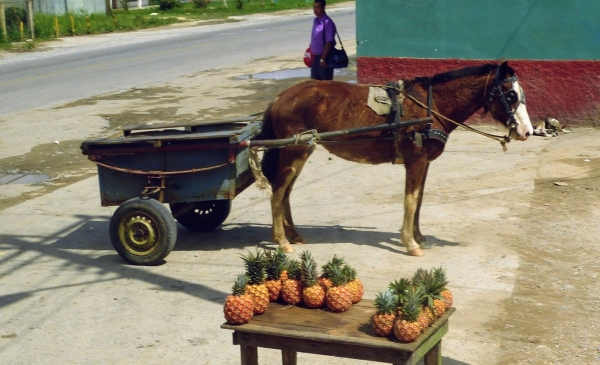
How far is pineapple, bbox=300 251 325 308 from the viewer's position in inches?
206

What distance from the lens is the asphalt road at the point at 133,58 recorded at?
69.0 feet

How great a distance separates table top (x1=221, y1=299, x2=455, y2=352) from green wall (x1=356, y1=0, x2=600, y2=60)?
1019cm

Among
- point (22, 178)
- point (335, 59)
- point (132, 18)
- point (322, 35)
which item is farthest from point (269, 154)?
point (132, 18)

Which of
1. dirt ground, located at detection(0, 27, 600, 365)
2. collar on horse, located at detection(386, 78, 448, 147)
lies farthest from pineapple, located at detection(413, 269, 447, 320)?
collar on horse, located at detection(386, 78, 448, 147)

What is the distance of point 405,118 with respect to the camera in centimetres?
885

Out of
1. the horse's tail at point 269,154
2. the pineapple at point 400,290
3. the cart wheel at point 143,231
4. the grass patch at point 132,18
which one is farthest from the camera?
the grass patch at point 132,18

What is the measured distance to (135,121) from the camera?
16.4 m

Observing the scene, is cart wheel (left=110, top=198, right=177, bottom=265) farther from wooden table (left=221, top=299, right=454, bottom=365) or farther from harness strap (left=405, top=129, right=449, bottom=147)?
wooden table (left=221, top=299, right=454, bottom=365)

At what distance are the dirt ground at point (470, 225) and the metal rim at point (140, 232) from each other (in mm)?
266

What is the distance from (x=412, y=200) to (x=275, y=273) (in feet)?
12.2

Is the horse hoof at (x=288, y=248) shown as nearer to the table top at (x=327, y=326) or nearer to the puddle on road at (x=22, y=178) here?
the table top at (x=327, y=326)

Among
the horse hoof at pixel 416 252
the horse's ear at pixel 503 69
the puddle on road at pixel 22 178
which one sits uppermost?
the horse's ear at pixel 503 69

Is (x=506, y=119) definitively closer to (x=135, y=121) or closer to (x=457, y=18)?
(x=457, y=18)

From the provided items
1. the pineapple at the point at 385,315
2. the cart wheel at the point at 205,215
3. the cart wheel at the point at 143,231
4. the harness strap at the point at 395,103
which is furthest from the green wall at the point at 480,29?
the pineapple at the point at 385,315
